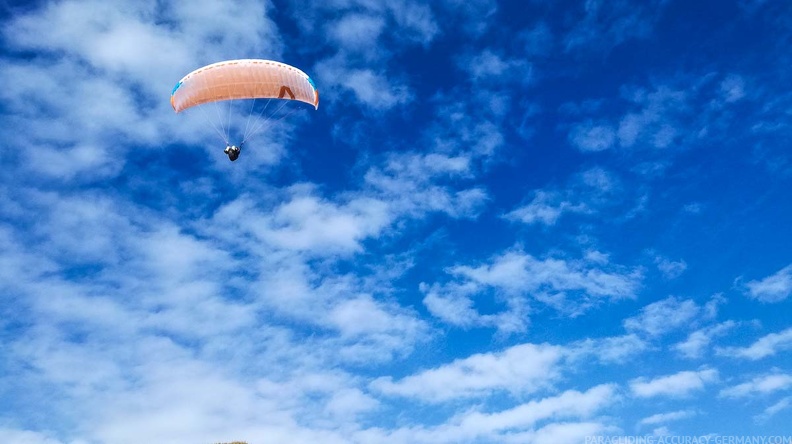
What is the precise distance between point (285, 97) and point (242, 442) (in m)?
23.6

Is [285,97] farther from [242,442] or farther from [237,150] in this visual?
[242,442]

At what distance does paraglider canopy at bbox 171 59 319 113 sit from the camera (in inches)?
2128

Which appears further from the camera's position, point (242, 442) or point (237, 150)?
point (237, 150)

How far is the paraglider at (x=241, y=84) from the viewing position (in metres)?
54.1

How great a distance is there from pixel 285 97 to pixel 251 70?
3.09 metres

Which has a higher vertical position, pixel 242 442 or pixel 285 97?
pixel 285 97

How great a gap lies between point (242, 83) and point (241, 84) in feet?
0.34

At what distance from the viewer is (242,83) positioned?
54.7m

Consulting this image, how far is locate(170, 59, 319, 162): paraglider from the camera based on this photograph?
54.1 metres

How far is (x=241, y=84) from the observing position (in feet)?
179

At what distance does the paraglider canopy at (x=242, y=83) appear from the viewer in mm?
54062

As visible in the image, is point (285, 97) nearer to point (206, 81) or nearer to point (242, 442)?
point (206, 81)

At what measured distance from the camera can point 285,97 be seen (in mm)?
55812

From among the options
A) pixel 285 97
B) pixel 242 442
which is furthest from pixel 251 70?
pixel 242 442
